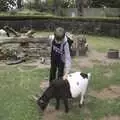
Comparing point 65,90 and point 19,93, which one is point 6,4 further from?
point 65,90

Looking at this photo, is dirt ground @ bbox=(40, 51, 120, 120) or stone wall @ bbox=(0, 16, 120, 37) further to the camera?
stone wall @ bbox=(0, 16, 120, 37)

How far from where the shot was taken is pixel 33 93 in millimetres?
8164

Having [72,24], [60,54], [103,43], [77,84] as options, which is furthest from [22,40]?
[72,24]

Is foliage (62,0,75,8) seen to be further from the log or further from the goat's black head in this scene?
the goat's black head

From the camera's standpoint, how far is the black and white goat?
6734 mm

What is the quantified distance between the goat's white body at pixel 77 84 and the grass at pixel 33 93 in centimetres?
40

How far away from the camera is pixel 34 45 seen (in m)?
12.5

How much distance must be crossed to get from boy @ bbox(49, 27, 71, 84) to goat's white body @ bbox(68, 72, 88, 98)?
6.7 inches

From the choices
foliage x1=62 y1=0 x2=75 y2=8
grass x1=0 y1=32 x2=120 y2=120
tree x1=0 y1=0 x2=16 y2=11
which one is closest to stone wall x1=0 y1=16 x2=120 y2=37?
tree x1=0 y1=0 x2=16 y2=11

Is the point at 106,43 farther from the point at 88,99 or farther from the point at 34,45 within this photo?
the point at 88,99

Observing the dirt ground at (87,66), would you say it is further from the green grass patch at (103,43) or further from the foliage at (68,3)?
the foliage at (68,3)

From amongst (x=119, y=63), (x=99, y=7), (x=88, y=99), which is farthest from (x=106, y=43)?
(x=99, y=7)

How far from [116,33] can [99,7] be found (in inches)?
418

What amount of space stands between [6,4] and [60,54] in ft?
62.4
